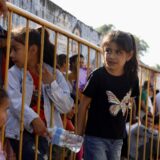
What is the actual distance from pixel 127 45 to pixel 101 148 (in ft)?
2.54

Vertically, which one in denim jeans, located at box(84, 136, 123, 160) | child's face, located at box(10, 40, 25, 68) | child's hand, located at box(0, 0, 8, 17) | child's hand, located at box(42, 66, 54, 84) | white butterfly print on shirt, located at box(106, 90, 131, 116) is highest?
child's hand, located at box(0, 0, 8, 17)

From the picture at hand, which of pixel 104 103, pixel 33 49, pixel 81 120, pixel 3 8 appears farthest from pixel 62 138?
pixel 3 8

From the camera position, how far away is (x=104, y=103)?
3.56m

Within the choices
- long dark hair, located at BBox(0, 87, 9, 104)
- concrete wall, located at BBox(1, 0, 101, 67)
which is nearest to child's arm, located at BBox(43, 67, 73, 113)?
long dark hair, located at BBox(0, 87, 9, 104)

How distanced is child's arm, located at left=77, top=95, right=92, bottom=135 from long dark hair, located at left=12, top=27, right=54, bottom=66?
36 centimetres

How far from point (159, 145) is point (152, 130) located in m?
0.32

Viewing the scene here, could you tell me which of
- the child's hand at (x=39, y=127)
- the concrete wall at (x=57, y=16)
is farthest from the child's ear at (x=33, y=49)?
the concrete wall at (x=57, y=16)

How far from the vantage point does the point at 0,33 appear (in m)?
2.97

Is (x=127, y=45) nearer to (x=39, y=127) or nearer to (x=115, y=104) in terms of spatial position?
(x=115, y=104)

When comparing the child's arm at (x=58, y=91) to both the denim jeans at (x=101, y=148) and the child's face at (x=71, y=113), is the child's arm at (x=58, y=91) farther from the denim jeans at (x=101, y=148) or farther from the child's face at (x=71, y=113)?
the denim jeans at (x=101, y=148)

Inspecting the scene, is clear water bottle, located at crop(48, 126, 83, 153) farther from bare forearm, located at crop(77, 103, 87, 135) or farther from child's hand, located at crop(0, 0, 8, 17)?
child's hand, located at crop(0, 0, 8, 17)

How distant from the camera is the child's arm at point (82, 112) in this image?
3.54 meters

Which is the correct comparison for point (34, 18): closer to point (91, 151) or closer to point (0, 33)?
point (0, 33)

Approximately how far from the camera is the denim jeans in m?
3.54
